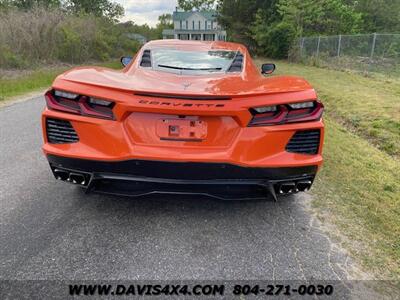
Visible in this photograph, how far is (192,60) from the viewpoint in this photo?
3494 mm

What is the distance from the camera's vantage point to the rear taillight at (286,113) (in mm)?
2381

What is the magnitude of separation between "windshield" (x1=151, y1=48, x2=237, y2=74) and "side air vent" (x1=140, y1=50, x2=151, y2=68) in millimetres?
50

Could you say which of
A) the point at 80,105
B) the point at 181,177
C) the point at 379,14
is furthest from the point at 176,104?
the point at 379,14

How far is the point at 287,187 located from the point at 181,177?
823 mm

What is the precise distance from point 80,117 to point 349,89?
9.38 metres

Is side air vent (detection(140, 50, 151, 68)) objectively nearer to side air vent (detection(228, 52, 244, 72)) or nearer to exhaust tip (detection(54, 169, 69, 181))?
side air vent (detection(228, 52, 244, 72))

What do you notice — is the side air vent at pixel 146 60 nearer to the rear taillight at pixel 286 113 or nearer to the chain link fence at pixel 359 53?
the rear taillight at pixel 286 113

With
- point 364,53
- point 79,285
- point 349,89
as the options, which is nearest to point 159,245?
point 79,285

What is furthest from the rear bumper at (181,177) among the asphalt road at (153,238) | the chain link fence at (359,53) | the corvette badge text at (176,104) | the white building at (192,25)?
the white building at (192,25)

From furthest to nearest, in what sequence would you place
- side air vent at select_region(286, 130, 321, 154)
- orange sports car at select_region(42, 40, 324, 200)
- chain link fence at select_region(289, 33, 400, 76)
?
chain link fence at select_region(289, 33, 400, 76) → side air vent at select_region(286, 130, 321, 154) → orange sports car at select_region(42, 40, 324, 200)

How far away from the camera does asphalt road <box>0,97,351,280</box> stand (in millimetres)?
2201

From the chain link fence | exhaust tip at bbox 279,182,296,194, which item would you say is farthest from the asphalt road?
the chain link fence

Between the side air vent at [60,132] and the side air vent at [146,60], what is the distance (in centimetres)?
116

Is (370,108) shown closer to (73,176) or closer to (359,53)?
(73,176)
